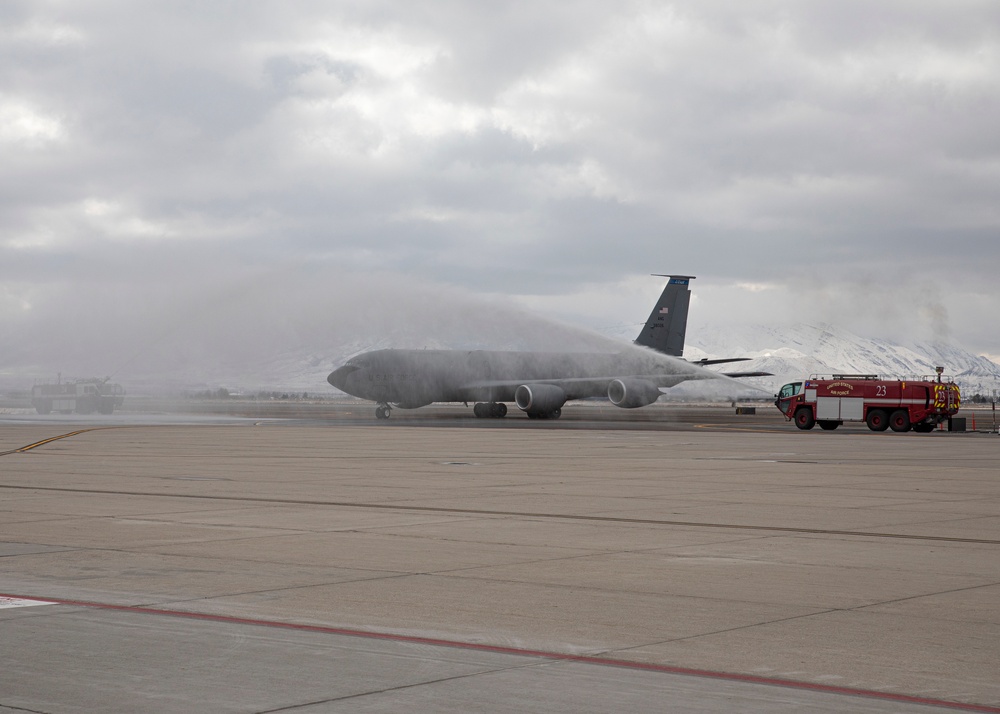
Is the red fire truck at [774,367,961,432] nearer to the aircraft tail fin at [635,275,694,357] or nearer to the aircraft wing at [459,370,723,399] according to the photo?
the aircraft wing at [459,370,723,399]

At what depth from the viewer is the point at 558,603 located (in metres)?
10.9

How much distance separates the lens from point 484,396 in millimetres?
74000

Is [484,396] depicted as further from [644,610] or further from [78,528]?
[644,610]

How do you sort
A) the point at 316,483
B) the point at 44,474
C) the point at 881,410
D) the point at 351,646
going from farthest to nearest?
the point at 881,410, the point at 44,474, the point at 316,483, the point at 351,646

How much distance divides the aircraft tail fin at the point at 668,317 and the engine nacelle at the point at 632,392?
1439cm

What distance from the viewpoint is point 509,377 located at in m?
75.9

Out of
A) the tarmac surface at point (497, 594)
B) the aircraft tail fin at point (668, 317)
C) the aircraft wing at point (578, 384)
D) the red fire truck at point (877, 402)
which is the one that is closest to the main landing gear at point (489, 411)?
the aircraft wing at point (578, 384)

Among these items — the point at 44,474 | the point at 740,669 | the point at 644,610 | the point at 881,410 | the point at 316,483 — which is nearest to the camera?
the point at 740,669

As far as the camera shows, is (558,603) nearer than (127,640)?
No

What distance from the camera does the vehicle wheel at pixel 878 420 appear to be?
5756cm

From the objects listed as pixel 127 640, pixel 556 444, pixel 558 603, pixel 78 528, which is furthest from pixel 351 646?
pixel 556 444

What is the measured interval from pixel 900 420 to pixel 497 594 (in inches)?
1977

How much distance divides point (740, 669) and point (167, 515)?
1254 centimetres

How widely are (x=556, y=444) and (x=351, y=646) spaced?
108ft
